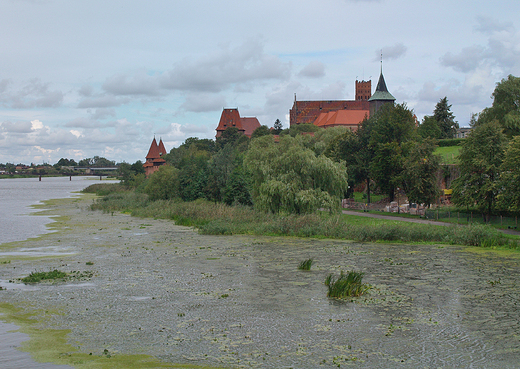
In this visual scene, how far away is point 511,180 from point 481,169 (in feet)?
14.3

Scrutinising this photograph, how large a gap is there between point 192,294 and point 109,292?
9.45 feet

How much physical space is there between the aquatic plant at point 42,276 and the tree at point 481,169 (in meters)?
29.2

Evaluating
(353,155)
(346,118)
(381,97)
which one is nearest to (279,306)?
(353,155)

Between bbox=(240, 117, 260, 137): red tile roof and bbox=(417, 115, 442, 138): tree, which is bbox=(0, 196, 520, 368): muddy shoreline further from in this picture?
bbox=(240, 117, 260, 137): red tile roof

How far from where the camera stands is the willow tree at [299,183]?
33.7 meters

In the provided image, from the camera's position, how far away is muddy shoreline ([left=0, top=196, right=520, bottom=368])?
432 inches

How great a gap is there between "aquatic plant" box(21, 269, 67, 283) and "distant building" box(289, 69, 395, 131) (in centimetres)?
10289

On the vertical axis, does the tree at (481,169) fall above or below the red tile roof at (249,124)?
below

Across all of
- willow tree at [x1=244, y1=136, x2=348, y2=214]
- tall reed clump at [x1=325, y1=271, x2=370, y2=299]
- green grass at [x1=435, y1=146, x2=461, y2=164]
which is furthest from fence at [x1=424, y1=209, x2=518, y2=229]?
tall reed clump at [x1=325, y1=271, x2=370, y2=299]


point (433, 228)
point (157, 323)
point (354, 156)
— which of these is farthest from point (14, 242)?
point (354, 156)

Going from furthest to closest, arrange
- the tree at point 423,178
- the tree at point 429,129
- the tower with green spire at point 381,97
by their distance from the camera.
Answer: the tower with green spire at point 381,97 → the tree at point 429,129 → the tree at point 423,178

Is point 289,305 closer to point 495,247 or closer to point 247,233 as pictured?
point 495,247

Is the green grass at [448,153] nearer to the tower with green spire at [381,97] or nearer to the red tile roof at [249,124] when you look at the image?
the tower with green spire at [381,97]

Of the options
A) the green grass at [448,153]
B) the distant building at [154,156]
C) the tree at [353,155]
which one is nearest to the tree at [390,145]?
the tree at [353,155]
